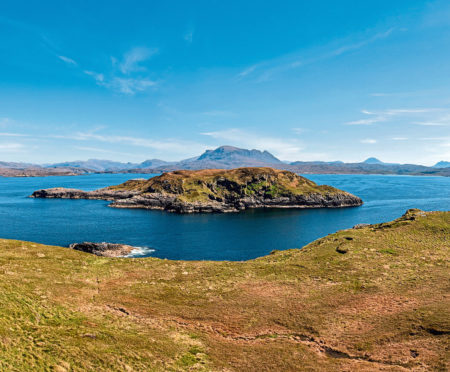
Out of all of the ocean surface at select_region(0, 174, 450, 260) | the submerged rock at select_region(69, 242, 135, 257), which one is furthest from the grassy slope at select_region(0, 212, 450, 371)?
the ocean surface at select_region(0, 174, 450, 260)

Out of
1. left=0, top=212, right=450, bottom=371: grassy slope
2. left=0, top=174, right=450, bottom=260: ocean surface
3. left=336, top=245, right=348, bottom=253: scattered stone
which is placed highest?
left=336, top=245, right=348, bottom=253: scattered stone

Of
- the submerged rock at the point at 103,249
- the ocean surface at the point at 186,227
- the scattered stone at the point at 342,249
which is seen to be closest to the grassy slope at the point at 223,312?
the scattered stone at the point at 342,249

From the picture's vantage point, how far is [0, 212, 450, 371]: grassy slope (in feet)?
73.8

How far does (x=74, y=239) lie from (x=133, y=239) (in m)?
22.4

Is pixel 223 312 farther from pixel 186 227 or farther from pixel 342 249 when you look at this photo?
pixel 186 227

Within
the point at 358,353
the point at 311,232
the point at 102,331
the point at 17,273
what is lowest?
the point at 311,232

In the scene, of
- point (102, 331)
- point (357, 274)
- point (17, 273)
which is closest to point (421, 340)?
point (357, 274)

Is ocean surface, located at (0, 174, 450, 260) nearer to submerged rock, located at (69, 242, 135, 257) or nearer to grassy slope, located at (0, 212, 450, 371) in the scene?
submerged rock, located at (69, 242, 135, 257)

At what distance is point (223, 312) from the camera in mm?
31203

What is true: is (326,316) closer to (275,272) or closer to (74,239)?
(275,272)

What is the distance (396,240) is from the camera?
181 ft

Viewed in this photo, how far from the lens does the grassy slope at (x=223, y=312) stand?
22.5 m

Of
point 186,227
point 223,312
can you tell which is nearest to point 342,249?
point 223,312

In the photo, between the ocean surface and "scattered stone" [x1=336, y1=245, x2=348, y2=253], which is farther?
the ocean surface
